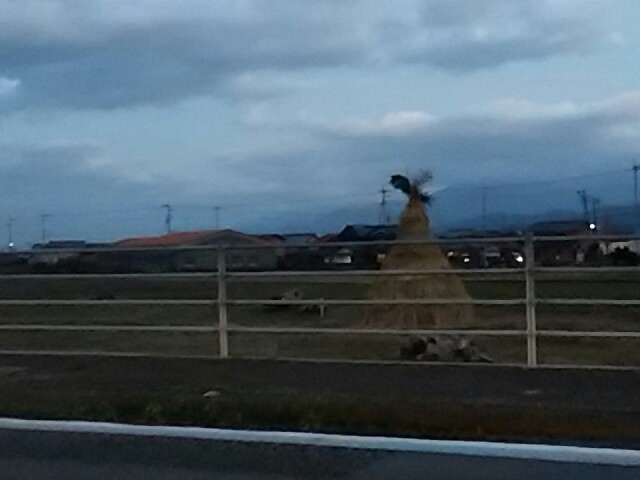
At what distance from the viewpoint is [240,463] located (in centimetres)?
687

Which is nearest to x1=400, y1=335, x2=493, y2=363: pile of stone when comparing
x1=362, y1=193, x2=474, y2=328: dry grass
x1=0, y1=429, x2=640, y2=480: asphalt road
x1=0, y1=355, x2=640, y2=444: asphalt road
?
x1=0, y1=355, x2=640, y2=444: asphalt road

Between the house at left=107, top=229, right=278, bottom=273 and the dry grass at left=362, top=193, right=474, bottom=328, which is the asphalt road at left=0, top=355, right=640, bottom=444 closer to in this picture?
the house at left=107, top=229, right=278, bottom=273

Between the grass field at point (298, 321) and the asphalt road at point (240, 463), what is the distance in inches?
227

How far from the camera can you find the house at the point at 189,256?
1333cm

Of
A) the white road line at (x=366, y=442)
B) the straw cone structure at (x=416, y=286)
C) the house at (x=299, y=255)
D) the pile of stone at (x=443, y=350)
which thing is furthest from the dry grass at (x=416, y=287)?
the white road line at (x=366, y=442)

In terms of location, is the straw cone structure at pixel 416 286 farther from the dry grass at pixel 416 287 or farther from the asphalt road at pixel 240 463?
the asphalt road at pixel 240 463

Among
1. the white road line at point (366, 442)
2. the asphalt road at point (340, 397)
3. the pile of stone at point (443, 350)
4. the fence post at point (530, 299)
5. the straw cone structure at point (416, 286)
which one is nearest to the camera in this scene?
the white road line at point (366, 442)

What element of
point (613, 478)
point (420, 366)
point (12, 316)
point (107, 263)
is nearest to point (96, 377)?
point (420, 366)

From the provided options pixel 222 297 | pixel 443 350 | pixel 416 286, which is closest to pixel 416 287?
pixel 416 286

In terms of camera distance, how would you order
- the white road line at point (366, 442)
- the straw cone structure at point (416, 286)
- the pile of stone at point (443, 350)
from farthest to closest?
1. the straw cone structure at point (416, 286)
2. the pile of stone at point (443, 350)
3. the white road line at point (366, 442)

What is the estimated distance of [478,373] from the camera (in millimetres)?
11242

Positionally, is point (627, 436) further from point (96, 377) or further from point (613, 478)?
point (96, 377)

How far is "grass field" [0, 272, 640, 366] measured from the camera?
49.8ft

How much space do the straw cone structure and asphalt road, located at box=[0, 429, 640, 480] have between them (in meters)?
8.86
